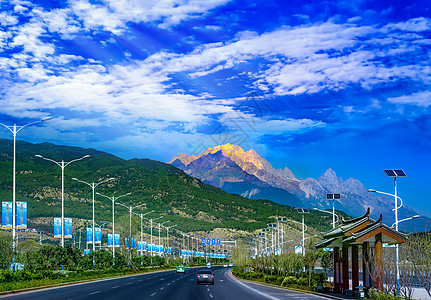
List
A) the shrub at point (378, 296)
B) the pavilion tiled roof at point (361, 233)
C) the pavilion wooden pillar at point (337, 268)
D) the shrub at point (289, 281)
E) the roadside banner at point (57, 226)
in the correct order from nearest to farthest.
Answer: the shrub at point (378, 296), the pavilion tiled roof at point (361, 233), the pavilion wooden pillar at point (337, 268), the shrub at point (289, 281), the roadside banner at point (57, 226)

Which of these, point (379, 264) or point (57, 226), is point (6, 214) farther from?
point (379, 264)

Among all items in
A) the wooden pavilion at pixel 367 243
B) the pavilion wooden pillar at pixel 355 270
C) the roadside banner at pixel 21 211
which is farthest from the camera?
the roadside banner at pixel 21 211

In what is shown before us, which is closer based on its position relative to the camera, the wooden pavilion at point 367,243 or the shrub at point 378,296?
the shrub at point 378,296

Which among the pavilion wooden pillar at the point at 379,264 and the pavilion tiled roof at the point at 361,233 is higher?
the pavilion tiled roof at the point at 361,233

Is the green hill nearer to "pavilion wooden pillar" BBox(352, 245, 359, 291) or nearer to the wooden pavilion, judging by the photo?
the wooden pavilion

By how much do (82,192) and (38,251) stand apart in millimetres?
124502

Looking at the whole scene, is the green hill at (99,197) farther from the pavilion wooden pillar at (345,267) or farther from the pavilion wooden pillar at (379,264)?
the pavilion wooden pillar at (379,264)

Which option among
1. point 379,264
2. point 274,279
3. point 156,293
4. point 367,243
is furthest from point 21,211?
point 379,264

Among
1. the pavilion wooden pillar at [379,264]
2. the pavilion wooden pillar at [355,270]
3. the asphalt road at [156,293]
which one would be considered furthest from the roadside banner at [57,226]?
the pavilion wooden pillar at [379,264]

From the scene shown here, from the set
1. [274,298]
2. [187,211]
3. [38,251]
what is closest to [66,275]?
[38,251]

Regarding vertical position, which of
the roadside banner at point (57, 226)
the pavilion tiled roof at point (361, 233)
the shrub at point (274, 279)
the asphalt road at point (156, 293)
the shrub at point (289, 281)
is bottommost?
the shrub at point (274, 279)

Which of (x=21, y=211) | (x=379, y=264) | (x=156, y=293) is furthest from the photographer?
(x=21, y=211)

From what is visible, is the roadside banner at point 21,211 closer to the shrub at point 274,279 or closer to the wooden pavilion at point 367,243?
the shrub at point 274,279

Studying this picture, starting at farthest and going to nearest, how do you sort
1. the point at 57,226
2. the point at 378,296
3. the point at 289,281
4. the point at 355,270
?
the point at 57,226, the point at 289,281, the point at 355,270, the point at 378,296
